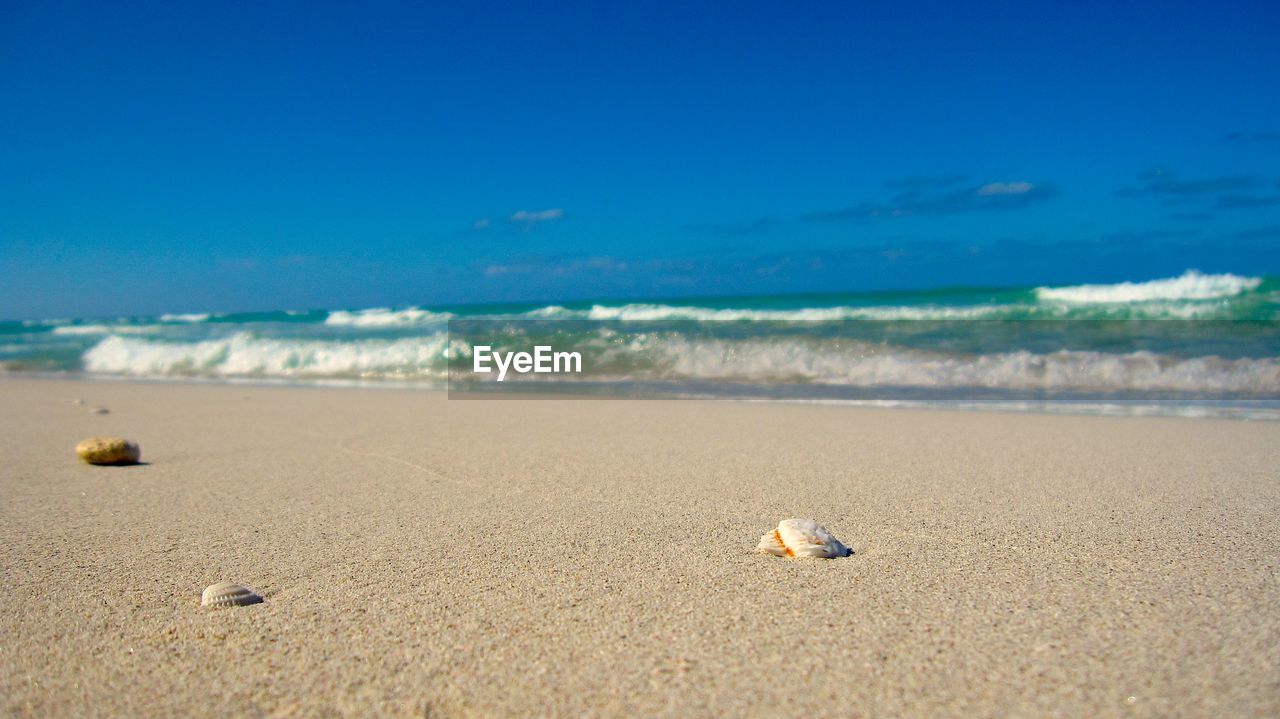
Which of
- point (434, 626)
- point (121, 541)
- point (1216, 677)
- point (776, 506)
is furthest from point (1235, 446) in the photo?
point (121, 541)

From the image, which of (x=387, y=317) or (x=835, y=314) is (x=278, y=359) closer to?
(x=835, y=314)

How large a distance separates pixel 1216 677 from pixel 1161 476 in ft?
7.30

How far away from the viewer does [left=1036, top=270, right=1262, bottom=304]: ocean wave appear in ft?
46.6

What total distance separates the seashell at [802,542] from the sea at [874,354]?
4479 mm

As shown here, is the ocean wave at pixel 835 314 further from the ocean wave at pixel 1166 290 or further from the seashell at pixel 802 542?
the seashell at pixel 802 542

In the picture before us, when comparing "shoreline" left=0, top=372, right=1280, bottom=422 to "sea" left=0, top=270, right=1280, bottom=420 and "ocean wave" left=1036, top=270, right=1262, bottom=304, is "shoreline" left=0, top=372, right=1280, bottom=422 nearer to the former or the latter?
"sea" left=0, top=270, right=1280, bottom=420

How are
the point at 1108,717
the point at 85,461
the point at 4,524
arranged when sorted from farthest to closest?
the point at 85,461 → the point at 4,524 → the point at 1108,717

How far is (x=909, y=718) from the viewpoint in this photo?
1.31 meters

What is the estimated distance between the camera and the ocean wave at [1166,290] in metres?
14.2

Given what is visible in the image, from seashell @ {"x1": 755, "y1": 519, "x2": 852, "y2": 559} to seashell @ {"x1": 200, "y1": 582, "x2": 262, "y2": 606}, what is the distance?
1182 millimetres

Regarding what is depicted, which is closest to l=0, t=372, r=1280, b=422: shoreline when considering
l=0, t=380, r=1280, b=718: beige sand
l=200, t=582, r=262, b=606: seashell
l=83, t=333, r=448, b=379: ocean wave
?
l=0, t=380, r=1280, b=718: beige sand

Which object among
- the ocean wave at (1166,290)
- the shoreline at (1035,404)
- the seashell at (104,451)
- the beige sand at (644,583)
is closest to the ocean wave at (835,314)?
the ocean wave at (1166,290)

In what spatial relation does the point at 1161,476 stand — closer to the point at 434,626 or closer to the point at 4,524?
the point at 434,626

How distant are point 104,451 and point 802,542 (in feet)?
10.1
